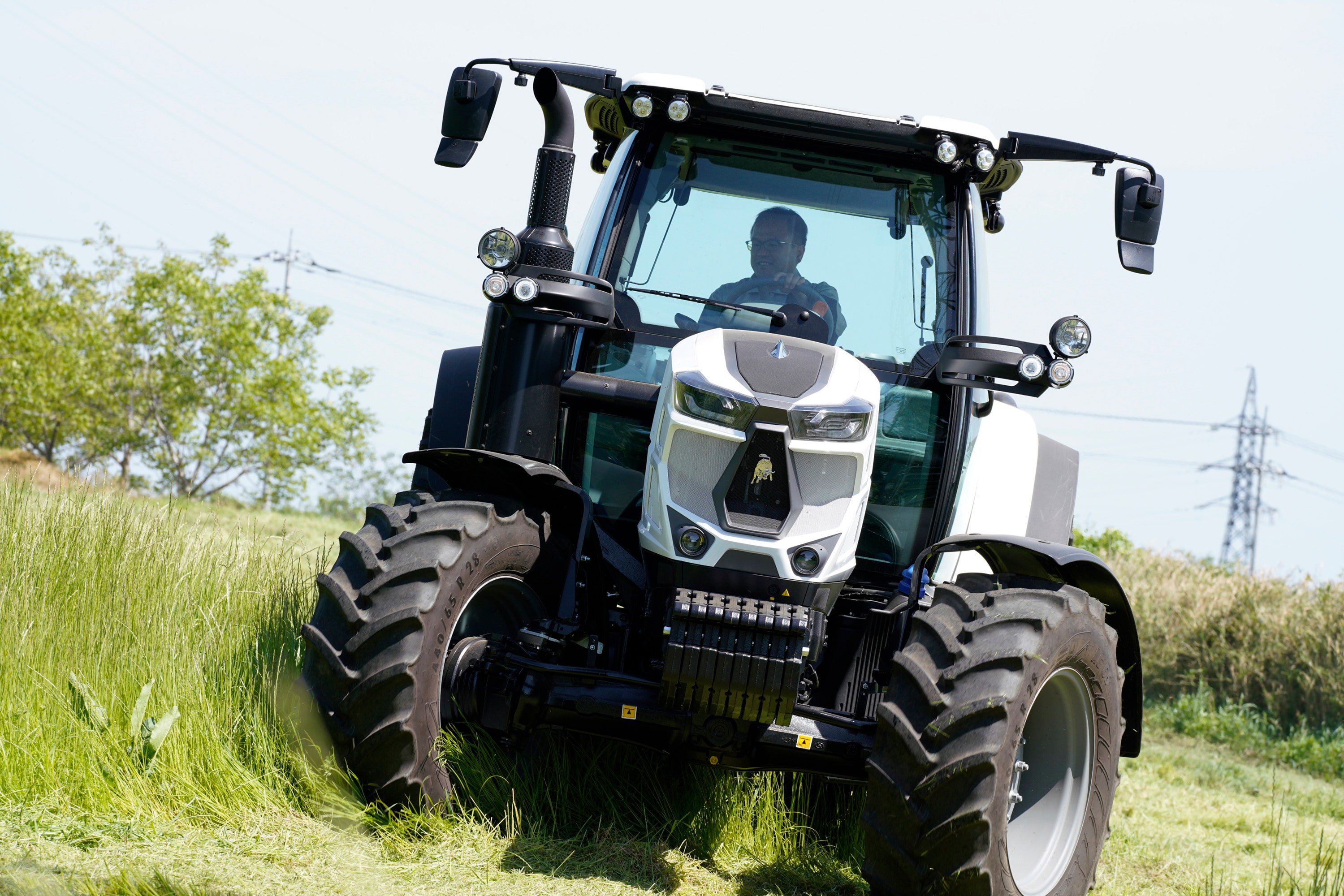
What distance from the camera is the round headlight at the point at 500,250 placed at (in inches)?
170

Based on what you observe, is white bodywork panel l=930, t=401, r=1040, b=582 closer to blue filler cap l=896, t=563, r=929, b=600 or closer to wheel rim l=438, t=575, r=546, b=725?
blue filler cap l=896, t=563, r=929, b=600

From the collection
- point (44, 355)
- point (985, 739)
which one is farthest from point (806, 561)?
point (44, 355)

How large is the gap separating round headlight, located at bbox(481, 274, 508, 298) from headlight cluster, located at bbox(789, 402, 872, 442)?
3.87ft

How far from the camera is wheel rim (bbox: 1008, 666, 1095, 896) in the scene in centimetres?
406

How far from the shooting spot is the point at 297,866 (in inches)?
141

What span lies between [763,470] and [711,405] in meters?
0.26

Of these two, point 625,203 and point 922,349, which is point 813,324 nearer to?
point 922,349

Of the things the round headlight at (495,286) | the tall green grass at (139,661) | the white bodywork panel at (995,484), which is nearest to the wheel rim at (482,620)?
the tall green grass at (139,661)

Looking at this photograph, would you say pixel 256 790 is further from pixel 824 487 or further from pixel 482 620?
pixel 824 487

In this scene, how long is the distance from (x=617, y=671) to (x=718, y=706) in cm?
50

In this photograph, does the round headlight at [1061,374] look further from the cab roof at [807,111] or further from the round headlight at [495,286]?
the round headlight at [495,286]

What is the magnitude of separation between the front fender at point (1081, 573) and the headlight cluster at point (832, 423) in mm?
472

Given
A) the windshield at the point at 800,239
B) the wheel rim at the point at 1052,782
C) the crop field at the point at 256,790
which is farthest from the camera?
the windshield at the point at 800,239

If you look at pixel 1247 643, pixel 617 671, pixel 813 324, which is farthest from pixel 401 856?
pixel 1247 643
